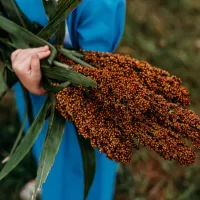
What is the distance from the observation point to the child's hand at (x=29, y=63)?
1.06 meters

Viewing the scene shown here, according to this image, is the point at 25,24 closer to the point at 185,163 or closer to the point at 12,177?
the point at 185,163

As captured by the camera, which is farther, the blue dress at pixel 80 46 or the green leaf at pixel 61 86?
the blue dress at pixel 80 46

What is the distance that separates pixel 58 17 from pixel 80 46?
6.9 inches

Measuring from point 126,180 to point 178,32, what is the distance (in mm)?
1158

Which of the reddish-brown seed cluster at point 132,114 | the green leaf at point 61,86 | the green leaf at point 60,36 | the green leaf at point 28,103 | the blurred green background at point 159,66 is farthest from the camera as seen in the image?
the blurred green background at point 159,66

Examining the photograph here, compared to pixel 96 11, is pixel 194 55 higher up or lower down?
higher up

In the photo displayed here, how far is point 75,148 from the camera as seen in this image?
53.5 inches

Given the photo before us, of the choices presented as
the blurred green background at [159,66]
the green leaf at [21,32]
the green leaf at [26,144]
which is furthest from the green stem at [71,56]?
the blurred green background at [159,66]

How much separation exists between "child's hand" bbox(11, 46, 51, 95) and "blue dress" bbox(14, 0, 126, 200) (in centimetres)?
13

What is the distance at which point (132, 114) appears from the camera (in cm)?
→ 90

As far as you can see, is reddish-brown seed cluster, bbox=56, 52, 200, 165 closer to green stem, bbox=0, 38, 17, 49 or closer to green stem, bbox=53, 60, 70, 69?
green stem, bbox=53, 60, 70, 69

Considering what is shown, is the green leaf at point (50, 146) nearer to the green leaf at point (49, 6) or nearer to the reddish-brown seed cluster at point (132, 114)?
the reddish-brown seed cluster at point (132, 114)

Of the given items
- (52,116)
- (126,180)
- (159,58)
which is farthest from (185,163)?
(159,58)

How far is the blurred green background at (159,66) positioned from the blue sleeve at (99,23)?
0.93m
